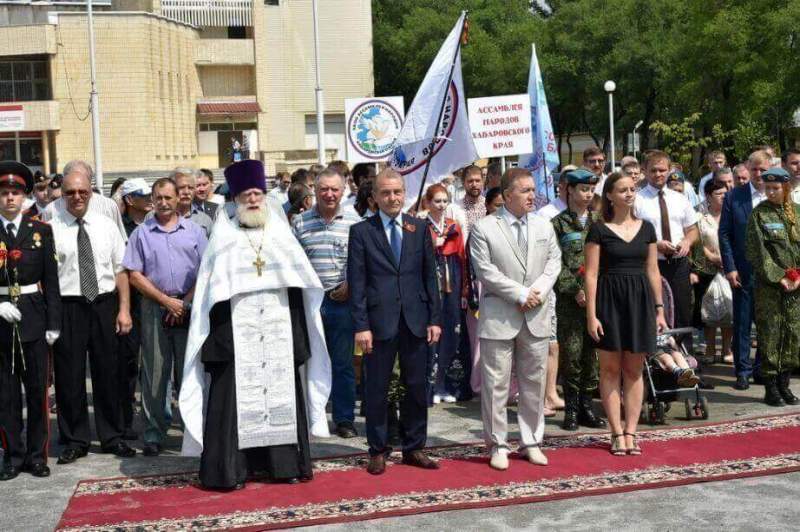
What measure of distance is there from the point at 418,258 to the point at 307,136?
52.2 metres

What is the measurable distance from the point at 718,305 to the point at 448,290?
315cm

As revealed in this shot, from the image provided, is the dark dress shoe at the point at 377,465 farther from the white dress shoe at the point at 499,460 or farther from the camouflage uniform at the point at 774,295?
the camouflage uniform at the point at 774,295

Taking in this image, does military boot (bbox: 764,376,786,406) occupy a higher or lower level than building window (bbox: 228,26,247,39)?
lower

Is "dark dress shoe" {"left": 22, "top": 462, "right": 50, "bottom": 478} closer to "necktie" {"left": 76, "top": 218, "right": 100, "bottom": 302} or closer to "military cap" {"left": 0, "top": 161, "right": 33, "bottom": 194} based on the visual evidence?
"necktie" {"left": 76, "top": 218, "right": 100, "bottom": 302}

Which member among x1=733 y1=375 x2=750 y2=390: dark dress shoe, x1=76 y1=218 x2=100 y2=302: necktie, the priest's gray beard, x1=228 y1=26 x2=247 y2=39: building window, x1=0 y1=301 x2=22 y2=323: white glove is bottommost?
x1=733 y1=375 x2=750 y2=390: dark dress shoe

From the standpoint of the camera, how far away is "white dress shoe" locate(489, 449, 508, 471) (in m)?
8.31

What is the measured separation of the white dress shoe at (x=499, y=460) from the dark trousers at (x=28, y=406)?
3.23m

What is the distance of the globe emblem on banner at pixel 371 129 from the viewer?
15.3 metres

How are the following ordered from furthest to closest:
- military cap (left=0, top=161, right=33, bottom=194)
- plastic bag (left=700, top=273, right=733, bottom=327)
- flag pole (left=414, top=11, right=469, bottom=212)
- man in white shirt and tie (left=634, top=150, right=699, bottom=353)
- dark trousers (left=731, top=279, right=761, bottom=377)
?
plastic bag (left=700, top=273, right=733, bottom=327) → dark trousers (left=731, top=279, right=761, bottom=377) → man in white shirt and tie (left=634, top=150, right=699, bottom=353) → flag pole (left=414, top=11, right=469, bottom=212) → military cap (left=0, top=161, right=33, bottom=194)

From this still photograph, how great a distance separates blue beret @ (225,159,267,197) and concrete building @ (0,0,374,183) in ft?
144

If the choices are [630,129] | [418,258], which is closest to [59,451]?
[418,258]

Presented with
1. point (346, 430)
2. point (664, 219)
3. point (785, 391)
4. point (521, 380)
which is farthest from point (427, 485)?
point (664, 219)

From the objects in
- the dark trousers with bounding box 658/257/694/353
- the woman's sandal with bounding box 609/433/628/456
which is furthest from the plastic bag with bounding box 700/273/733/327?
the woman's sandal with bounding box 609/433/628/456

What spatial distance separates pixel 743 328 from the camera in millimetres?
11219
